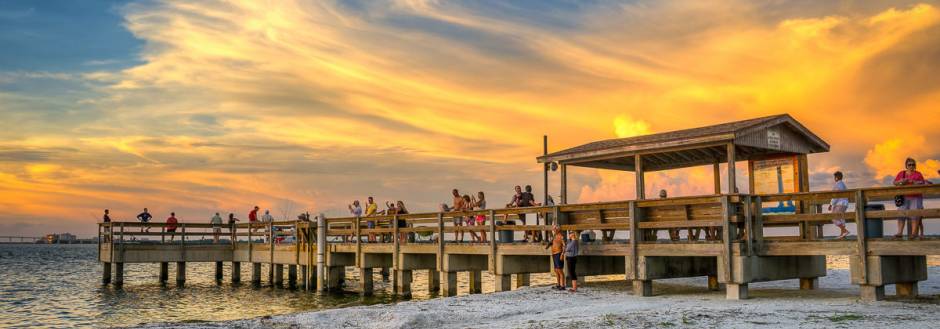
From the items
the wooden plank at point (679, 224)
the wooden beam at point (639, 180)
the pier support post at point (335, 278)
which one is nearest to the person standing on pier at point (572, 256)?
the wooden plank at point (679, 224)

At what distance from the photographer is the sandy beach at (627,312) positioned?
1355 centimetres

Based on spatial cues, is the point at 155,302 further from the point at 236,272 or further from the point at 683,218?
the point at 683,218

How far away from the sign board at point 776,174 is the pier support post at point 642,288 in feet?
14.7

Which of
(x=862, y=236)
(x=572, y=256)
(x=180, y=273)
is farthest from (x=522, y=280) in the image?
(x=180, y=273)

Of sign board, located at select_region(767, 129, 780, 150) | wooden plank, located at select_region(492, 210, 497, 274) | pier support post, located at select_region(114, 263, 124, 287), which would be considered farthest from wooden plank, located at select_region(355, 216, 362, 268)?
sign board, located at select_region(767, 129, 780, 150)

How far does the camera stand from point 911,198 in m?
15.7

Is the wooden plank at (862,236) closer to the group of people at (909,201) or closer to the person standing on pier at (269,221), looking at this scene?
the group of people at (909,201)

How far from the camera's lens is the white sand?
1354 centimetres

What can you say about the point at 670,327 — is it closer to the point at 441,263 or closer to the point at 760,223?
the point at 760,223

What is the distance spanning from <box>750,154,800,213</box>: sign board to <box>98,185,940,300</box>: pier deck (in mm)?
1071

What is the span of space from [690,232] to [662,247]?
209 centimetres

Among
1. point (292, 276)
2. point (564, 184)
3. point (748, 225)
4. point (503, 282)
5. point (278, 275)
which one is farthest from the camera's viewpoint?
point (292, 276)

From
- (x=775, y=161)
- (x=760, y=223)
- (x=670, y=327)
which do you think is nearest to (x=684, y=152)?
(x=775, y=161)

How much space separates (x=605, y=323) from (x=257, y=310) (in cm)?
1632
